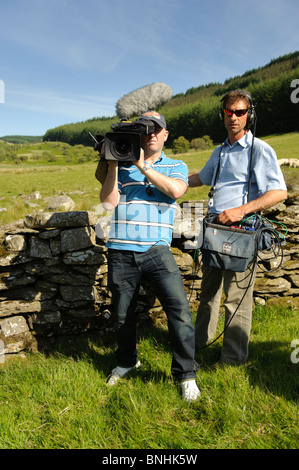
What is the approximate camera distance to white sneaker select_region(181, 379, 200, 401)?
2.65 m

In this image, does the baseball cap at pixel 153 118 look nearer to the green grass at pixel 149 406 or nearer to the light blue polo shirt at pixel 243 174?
the light blue polo shirt at pixel 243 174

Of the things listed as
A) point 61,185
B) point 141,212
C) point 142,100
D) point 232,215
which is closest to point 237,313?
point 232,215

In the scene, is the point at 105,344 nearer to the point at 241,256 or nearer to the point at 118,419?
the point at 118,419

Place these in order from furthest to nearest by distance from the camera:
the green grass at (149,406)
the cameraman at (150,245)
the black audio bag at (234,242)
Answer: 1. the black audio bag at (234,242)
2. the cameraman at (150,245)
3. the green grass at (149,406)

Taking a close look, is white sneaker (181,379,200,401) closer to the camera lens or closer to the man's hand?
the man's hand

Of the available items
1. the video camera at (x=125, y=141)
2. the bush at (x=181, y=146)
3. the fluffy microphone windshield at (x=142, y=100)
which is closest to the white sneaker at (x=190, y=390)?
the video camera at (x=125, y=141)

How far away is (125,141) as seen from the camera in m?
2.67

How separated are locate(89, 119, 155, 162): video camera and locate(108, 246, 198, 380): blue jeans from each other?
0.88m

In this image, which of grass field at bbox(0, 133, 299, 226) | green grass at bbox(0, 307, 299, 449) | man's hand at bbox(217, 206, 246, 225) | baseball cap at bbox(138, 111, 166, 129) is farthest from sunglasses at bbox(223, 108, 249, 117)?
green grass at bbox(0, 307, 299, 449)

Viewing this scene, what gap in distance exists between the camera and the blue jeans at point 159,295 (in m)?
2.72

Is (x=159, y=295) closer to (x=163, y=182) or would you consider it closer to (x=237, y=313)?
(x=237, y=313)

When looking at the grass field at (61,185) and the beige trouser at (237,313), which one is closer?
the beige trouser at (237,313)
